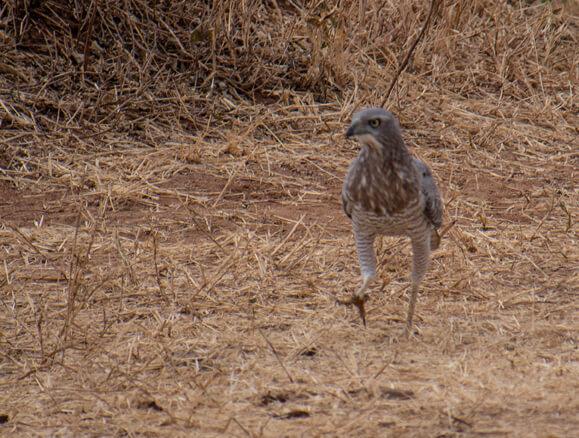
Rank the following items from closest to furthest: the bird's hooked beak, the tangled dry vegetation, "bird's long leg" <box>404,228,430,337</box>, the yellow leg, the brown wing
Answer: the tangled dry vegetation < the bird's hooked beak < the brown wing < "bird's long leg" <box>404,228,430,337</box> < the yellow leg

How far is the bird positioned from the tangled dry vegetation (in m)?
0.60

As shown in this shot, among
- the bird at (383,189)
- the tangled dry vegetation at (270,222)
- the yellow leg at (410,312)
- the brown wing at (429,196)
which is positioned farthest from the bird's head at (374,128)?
the tangled dry vegetation at (270,222)

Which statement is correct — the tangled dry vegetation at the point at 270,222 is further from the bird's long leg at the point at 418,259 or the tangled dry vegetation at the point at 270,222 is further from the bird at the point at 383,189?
the bird at the point at 383,189

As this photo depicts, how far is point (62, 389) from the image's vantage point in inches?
143

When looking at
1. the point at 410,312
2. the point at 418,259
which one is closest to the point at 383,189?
the point at 418,259

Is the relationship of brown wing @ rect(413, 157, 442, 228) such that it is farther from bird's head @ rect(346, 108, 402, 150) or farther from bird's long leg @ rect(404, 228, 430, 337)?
bird's head @ rect(346, 108, 402, 150)

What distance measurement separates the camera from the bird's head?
3.75 meters

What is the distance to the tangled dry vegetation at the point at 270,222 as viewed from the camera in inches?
140

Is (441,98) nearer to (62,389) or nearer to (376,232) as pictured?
(376,232)

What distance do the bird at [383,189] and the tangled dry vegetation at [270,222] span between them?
0.60 meters

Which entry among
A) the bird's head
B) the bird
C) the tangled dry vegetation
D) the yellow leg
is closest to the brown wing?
the bird

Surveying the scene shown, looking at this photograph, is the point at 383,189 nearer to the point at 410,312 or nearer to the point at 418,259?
the point at 418,259

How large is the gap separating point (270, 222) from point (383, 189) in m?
2.02

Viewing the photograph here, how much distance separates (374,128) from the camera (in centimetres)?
379
